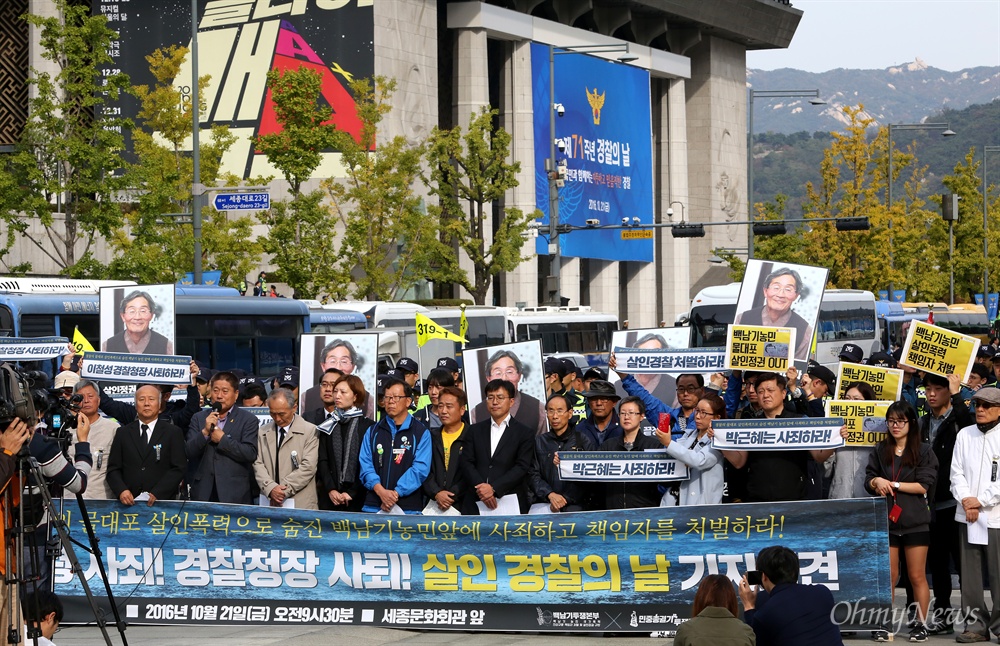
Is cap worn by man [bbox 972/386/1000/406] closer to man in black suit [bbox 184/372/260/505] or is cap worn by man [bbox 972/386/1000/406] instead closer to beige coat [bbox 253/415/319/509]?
beige coat [bbox 253/415/319/509]

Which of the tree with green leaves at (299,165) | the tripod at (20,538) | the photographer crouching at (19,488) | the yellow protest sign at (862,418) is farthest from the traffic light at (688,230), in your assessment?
the tripod at (20,538)

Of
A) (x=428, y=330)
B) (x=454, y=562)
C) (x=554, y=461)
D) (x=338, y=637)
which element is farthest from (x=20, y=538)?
(x=428, y=330)

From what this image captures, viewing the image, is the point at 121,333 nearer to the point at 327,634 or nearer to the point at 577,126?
the point at 327,634

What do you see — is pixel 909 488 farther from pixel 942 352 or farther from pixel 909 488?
pixel 942 352

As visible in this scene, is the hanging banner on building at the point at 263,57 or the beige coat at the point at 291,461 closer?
the beige coat at the point at 291,461

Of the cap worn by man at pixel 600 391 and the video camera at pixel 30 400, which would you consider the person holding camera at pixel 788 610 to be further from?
the video camera at pixel 30 400

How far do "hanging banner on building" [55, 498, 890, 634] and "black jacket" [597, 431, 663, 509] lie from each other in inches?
8.7

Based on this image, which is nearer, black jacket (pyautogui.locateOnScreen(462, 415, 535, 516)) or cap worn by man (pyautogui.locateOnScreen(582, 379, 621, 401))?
black jacket (pyautogui.locateOnScreen(462, 415, 535, 516))

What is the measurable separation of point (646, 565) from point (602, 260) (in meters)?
59.0

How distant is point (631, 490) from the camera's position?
10.5 meters

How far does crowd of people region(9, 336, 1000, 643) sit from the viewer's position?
1020 centimetres

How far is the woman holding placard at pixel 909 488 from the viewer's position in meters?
10.2

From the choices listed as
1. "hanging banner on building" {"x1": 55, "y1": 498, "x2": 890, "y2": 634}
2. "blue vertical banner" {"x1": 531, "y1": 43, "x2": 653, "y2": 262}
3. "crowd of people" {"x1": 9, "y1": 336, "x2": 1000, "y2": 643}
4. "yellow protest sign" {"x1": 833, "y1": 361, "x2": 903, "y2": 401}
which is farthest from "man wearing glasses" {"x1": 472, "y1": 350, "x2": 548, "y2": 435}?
"blue vertical banner" {"x1": 531, "y1": 43, "x2": 653, "y2": 262}

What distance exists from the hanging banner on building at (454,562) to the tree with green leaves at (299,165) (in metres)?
29.6
